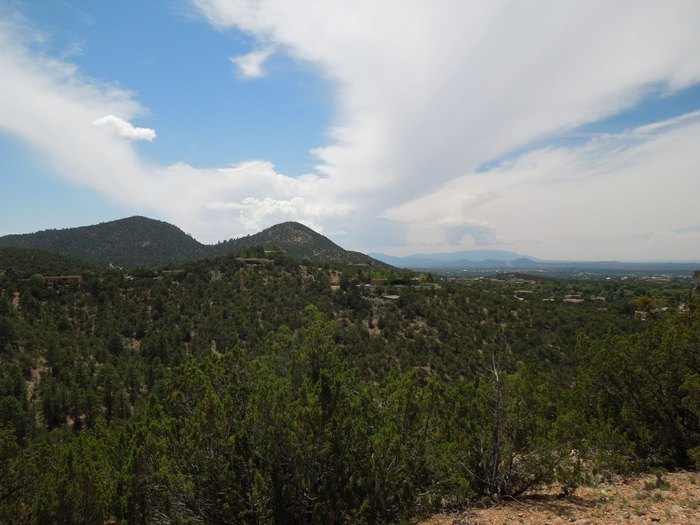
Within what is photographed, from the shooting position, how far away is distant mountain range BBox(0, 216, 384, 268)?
124 metres

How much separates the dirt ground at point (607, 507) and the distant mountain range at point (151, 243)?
382ft

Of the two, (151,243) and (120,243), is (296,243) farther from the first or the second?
(120,243)

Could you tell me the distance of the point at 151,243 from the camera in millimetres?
141625

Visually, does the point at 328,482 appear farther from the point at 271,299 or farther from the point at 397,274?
the point at 397,274

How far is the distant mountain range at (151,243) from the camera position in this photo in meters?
124

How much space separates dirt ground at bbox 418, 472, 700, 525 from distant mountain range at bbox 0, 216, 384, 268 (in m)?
117

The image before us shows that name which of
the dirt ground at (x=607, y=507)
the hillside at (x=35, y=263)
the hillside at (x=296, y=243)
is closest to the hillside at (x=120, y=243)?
the hillside at (x=296, y=243)

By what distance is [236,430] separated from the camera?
7172mm

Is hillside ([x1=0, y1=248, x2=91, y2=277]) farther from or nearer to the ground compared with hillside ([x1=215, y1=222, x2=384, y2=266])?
nearer to the ground

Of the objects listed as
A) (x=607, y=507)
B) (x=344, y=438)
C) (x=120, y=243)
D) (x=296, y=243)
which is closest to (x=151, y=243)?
(x=120, y=243)

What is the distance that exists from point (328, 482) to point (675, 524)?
576cm

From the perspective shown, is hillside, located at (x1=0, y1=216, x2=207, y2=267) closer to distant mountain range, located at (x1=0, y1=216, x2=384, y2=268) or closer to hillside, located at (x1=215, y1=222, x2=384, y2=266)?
distant mountain range, located at (x1=0, y1=216, x2=384, y2=268)

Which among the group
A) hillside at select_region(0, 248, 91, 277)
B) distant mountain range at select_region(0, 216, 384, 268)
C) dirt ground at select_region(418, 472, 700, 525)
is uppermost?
distant mountain range at select_region(0, 216, 384, 268)

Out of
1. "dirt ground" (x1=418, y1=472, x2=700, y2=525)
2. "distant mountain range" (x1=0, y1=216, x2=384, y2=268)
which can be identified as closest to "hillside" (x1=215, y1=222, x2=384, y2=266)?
"distant mountain range" (x1=0, y1=216, x2=384, y2=268)
